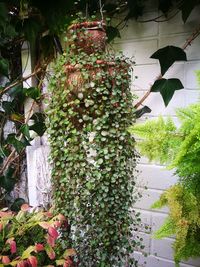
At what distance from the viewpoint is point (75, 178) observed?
1259 mm

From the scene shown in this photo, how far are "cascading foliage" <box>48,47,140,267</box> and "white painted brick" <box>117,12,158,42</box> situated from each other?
60cm

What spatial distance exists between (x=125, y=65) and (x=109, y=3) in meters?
0.72

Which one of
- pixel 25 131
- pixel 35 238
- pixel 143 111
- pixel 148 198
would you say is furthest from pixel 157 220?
pixel 25 131

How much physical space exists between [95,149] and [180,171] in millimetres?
391

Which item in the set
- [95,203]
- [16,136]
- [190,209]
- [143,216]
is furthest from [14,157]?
[190,209]

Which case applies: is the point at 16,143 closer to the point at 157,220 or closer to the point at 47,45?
the point at 47,45

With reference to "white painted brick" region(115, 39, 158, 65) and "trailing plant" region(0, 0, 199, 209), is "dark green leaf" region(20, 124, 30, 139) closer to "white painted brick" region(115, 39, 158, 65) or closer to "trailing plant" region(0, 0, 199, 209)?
"trailing plant" region(0, 0, 199, 209)

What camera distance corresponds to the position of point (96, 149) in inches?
48.4

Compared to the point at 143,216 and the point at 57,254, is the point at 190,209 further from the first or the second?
the point at 143,216

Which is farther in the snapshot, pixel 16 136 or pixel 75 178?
pixel 16 136

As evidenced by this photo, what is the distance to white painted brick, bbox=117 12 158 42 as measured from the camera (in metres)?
1.77

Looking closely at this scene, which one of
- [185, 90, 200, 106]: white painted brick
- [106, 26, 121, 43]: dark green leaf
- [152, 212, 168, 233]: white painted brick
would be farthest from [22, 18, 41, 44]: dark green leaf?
[152, 212, 168, 233]: white painted brick

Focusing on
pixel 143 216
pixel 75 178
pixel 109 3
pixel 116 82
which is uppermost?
pixel 109 3

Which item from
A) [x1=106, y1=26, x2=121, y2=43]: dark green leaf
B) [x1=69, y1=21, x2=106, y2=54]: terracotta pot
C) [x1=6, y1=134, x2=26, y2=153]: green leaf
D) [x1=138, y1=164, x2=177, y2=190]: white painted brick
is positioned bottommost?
[x1=138, y1=164, x2=177, y2=190]: white painted brick
